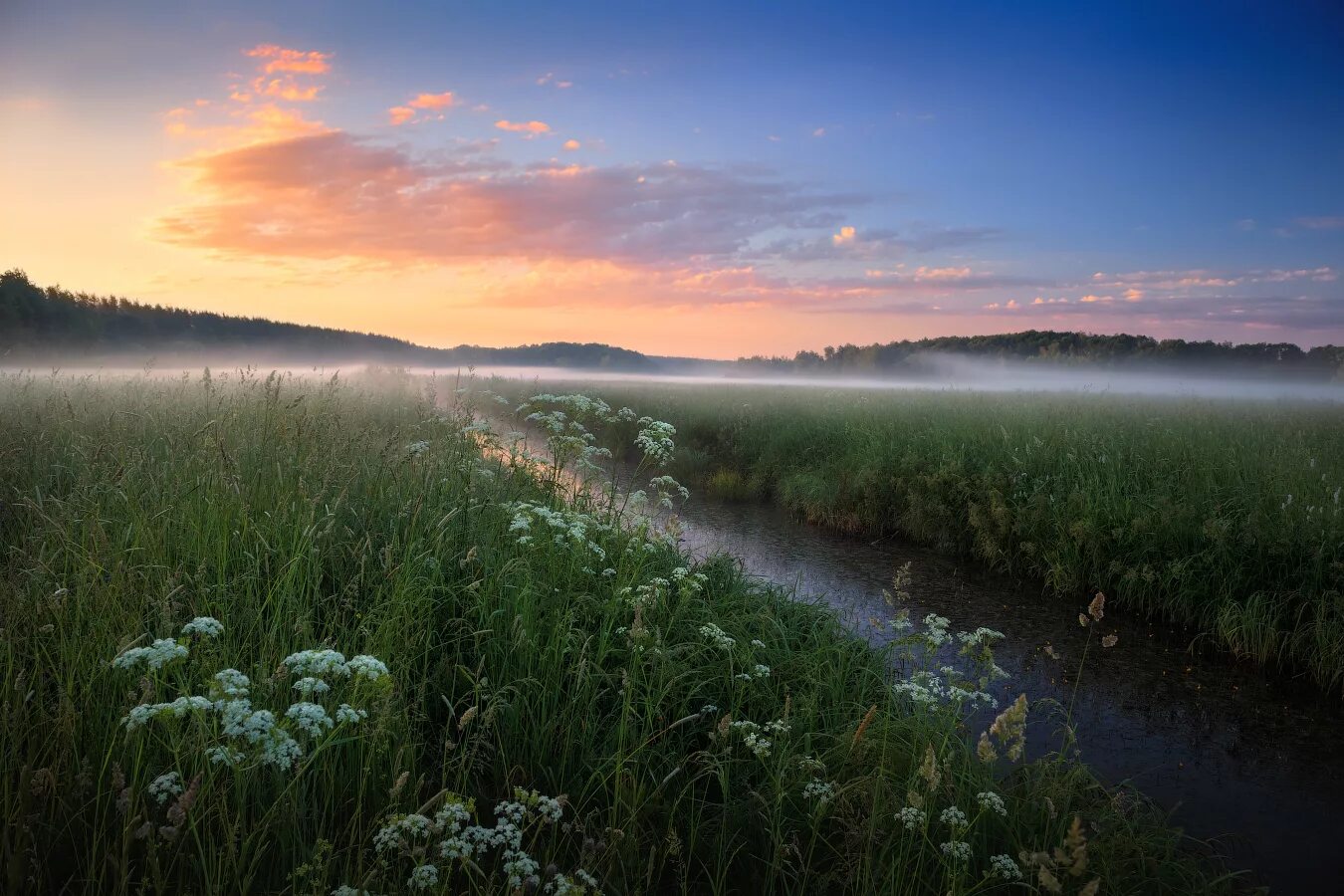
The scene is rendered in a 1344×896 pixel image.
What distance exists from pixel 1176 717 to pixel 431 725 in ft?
21.1

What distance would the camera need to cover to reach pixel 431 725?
12.3 ft

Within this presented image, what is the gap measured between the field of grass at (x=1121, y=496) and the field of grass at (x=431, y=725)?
3576mm

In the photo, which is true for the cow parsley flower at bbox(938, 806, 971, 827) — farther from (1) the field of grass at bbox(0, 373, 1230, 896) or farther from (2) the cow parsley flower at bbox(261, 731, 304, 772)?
(2) the cow parsley flower at bbox(261, 731, 304, 772)

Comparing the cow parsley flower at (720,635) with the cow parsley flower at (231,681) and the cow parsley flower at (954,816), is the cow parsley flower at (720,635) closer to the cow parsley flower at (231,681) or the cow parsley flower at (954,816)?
the cow parsley flower at (954,816)

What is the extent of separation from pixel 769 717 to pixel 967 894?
1848mm

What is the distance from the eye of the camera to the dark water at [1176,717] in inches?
184

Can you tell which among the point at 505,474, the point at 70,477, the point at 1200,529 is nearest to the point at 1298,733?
the point at 1200,529

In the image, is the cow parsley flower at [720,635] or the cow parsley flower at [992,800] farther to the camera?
the cow parsley flower at [720,635]

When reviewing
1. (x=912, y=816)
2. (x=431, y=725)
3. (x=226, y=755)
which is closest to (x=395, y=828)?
(x=226, y=755)

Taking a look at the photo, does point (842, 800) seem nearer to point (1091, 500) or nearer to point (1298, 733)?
point (1298, 733)

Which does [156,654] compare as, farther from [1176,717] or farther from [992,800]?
[1176,717]

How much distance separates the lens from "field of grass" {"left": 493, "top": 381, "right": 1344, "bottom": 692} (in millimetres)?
7449

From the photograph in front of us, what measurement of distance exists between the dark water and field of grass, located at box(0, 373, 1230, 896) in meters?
0.61

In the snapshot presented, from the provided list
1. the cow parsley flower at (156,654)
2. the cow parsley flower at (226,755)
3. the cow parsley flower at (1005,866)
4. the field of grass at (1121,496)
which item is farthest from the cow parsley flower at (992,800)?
the field of grass at (1121,496)
